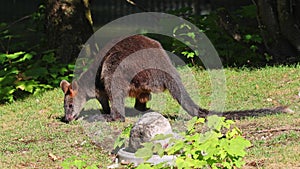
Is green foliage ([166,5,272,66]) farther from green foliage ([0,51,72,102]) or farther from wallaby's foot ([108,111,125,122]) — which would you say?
wallaby's foot ([108,111,125,122])

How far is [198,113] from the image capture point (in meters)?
7.33

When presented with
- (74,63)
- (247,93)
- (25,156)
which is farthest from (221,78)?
(25,156)

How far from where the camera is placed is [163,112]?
8.20 metres

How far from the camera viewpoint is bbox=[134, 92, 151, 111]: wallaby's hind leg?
310 inches

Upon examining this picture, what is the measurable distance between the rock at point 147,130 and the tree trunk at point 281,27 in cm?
514

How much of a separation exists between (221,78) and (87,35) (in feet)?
8.34

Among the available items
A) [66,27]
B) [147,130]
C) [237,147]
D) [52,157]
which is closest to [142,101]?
[52,157]

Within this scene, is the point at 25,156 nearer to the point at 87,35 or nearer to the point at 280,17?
the point at 87,35

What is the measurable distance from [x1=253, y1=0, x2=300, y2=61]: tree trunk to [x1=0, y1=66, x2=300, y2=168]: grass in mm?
751

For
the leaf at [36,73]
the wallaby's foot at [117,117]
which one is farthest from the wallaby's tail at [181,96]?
the leaf at [36,73]

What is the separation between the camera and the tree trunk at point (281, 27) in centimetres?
1058

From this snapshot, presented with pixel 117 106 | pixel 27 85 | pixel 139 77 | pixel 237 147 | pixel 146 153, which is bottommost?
pixel 27 85

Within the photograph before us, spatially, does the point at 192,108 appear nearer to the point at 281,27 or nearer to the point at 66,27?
the point at 281,27

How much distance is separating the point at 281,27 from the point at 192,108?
3935mm
